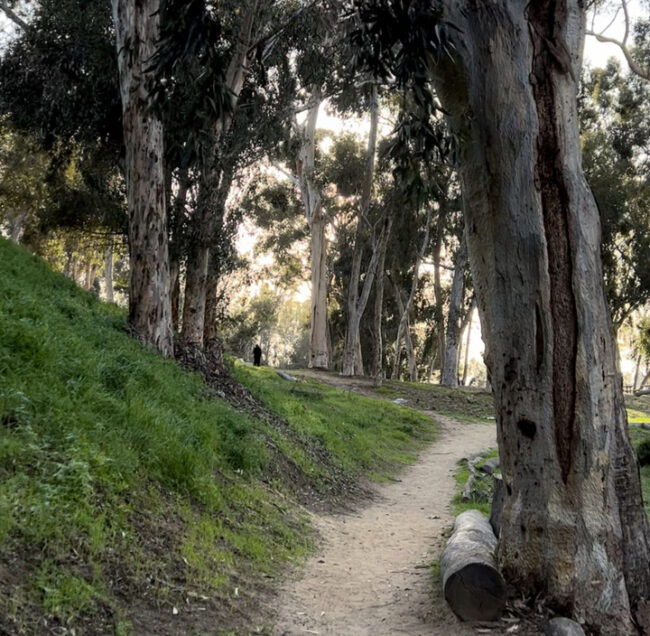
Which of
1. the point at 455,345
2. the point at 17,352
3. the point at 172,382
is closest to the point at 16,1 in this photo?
the point at 172,382

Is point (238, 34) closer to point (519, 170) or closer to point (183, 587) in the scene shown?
point (519, 170)

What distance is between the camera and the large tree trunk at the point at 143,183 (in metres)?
9.39

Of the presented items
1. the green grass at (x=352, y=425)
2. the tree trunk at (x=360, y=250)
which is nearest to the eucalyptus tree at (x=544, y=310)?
the green grass at (x=352, y=425)

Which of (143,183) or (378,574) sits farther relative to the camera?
(143,183)

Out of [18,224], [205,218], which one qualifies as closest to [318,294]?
[18,224]

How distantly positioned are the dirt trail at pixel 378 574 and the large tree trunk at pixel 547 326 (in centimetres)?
85

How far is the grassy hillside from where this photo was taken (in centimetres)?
339

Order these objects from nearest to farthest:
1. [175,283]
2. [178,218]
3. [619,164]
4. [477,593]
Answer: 1. [477,593]
2. [178,218]
3. [175,283]
4. [619,164]

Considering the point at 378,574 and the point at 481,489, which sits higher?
the point at 481,489

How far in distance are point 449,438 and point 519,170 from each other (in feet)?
40.4

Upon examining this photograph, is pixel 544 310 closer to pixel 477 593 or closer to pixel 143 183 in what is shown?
pixel 477 593

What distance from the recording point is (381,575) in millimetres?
5781

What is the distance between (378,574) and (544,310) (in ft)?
9.81

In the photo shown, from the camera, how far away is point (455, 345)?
91.9 feet
